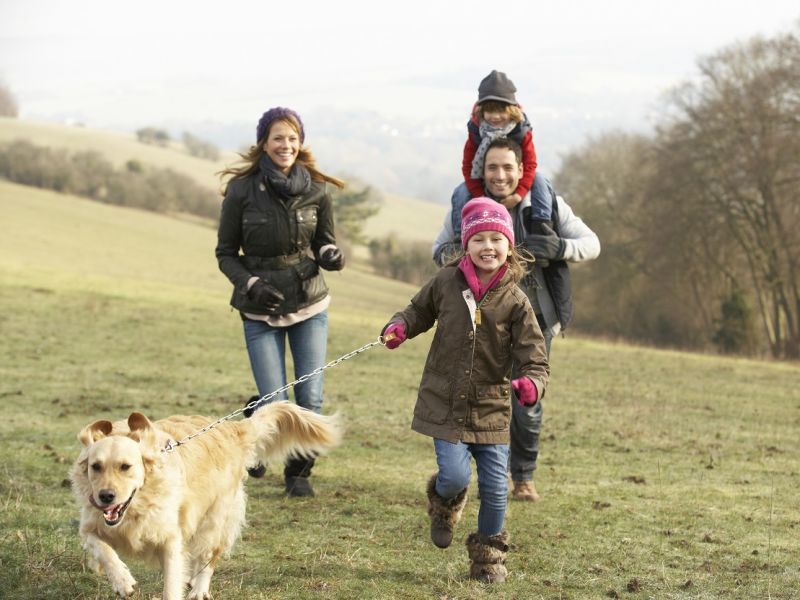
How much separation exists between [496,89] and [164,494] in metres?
3.70

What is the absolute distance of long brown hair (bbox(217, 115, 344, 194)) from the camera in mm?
7324

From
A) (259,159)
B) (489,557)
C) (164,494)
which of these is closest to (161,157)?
(259,159)

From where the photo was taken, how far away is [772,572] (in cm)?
598

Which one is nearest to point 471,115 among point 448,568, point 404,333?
point 404,333

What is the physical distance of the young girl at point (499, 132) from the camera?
6879 millimetres

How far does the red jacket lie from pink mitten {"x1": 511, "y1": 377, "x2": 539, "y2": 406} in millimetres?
2075

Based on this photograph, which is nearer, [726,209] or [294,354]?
[294,354]

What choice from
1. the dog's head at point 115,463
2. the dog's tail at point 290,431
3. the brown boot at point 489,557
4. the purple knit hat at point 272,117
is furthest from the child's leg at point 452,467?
the purple knit hat at point 272,117

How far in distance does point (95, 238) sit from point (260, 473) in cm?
5181

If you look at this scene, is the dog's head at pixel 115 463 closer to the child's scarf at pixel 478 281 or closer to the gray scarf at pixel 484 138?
the child's scarf at pixel 478 281

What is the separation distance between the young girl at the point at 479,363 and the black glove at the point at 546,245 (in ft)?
4.26

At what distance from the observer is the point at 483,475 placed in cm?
561

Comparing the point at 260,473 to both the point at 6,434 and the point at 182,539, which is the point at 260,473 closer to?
the point at 182,539

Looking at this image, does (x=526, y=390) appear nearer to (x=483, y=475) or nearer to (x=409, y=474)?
(x=483, y=475)
